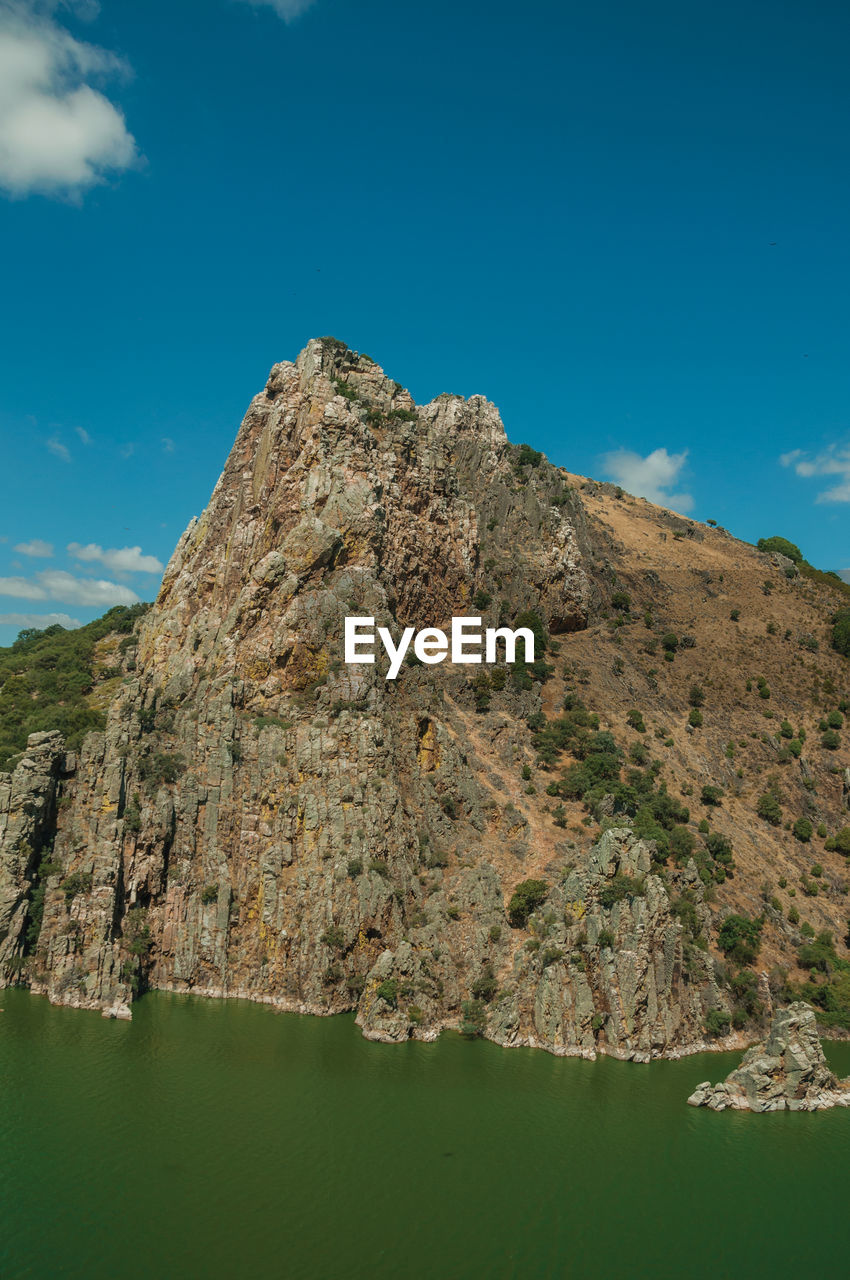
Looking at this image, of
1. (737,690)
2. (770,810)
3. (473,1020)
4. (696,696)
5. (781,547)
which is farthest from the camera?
(781,547)

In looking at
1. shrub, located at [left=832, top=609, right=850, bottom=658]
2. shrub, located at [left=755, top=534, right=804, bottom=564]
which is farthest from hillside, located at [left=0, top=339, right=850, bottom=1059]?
shrub, located at [left=755, top=534, right=804, bottom=564]

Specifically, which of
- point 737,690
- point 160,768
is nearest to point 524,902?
point 160,768

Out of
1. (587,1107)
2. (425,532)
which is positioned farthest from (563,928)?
(425,532)

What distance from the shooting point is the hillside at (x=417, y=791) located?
50.1 meters

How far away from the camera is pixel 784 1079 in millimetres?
42469

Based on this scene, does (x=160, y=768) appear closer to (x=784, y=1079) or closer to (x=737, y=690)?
(x=784, y=1079)

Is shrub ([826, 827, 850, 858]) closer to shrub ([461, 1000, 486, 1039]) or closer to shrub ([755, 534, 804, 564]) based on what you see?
shrub ([461, 1000, 486, 1039])

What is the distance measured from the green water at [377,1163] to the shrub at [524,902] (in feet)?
27.7

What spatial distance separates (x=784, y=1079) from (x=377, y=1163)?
2293cm

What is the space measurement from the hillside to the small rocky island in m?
5.55

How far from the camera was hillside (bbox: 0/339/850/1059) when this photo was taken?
5012cm

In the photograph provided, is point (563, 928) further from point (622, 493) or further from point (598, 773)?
point (622, 493)

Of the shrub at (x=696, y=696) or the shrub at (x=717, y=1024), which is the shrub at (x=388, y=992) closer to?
the shrub at (x=717, y=1024)

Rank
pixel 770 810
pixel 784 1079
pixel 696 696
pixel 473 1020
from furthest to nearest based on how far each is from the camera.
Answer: pixel 696 696, pixel 770 810, pixel 473 1020, pixel 784 1079
